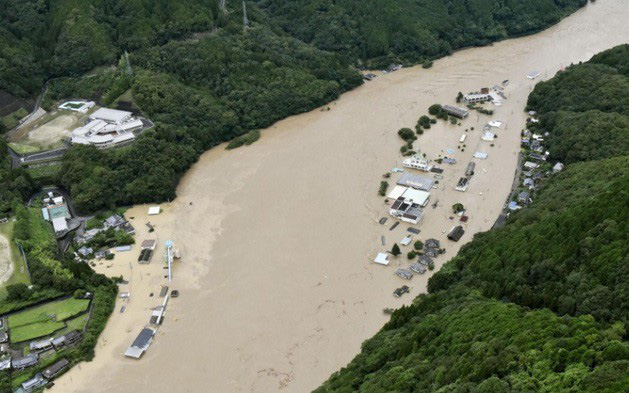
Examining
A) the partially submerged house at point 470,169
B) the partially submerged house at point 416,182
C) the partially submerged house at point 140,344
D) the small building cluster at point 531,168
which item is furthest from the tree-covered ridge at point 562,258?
the partially submerged house at point 140,344

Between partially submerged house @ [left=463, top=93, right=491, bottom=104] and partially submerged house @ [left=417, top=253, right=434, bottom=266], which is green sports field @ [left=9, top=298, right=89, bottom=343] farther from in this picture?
partially submerged house @ [left=463, top=93, right=491, bottom=104]

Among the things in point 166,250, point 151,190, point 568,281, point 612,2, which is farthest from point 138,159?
point 612,2

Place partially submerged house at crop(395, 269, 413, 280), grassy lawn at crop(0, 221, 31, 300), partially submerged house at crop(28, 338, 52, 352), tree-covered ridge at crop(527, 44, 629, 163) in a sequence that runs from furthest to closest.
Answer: tree-covered ridge at crop(527, 44, 629, 163) → partially submerged house at crop(395, 269, 413, 280) → grassy lawn at crop(0, 221, 31, 300) → partially submerged house at crop(28, 338, 52, 352)

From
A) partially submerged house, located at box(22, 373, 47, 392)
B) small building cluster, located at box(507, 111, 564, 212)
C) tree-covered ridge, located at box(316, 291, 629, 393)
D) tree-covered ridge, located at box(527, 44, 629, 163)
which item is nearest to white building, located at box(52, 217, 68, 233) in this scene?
partially submerged house, located at box(22, 373, 47, 392)

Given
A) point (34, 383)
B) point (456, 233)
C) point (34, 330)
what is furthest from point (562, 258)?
point (34, 330)

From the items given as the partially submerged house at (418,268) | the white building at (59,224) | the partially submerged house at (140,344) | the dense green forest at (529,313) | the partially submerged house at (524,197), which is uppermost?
the dense green forest at (529,313)

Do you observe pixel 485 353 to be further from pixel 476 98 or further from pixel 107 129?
pixel 476 98

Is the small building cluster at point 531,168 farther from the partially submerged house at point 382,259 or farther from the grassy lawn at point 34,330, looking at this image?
the grassy lawn at point 34,330
